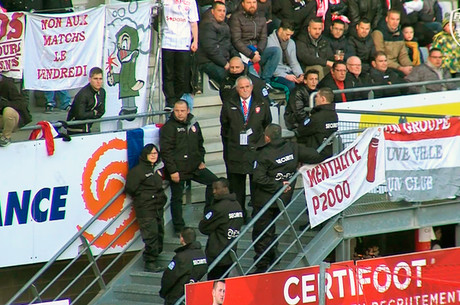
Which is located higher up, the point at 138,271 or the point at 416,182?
the point at 416,182

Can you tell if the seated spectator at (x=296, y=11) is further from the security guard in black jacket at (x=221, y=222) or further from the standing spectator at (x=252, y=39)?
the security guard in black jacket at (x=221, y=222)

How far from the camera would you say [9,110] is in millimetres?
14539

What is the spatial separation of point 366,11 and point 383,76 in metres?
2.15

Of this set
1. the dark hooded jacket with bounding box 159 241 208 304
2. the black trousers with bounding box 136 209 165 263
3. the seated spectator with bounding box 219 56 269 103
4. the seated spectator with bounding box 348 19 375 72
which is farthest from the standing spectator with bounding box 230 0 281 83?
the dark hooded jacket with bounding box 159 241 208 304

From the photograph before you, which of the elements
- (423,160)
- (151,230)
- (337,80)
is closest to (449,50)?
(337,80)

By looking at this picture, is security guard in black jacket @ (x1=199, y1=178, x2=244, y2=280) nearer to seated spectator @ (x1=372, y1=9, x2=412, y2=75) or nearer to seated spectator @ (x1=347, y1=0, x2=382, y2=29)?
seated spectator @ (x1=372, y1=9, x2=412, y2=75)

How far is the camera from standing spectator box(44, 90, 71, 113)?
16.5 meters

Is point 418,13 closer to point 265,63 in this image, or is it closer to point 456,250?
point 265,63

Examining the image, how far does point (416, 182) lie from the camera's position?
15734 mm

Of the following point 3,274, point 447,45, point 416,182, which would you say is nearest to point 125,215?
point 3,274

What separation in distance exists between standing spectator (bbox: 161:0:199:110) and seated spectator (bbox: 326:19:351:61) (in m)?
2.83

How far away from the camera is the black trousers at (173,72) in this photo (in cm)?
1641

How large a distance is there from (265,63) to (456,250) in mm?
4658

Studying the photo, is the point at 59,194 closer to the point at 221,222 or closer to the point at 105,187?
the point at 105,187
